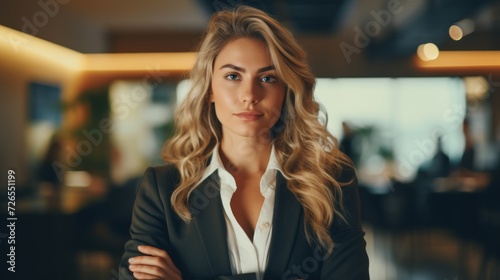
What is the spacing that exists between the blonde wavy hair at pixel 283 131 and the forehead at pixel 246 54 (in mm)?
18

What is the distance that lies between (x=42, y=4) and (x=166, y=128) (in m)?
1.47

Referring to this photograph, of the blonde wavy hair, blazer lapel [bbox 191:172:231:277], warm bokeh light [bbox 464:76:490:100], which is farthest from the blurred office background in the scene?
blazer lapel [bbox 191:172:231:277]

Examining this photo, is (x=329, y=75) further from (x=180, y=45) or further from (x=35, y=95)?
(x=35, y=95)

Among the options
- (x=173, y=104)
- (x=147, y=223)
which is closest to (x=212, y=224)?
(x=147, y=223)

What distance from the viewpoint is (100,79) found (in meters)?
4.79

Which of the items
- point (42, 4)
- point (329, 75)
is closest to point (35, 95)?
point (42, 4)

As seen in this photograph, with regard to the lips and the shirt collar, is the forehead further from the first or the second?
the shirt collar

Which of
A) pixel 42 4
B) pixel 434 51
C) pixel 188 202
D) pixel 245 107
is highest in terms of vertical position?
pixel 42 4

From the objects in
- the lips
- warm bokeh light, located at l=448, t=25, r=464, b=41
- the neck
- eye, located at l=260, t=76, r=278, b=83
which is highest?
warm bokeh light, located at l=448, t=25, r=464, b=41

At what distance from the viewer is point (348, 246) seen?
1681mm

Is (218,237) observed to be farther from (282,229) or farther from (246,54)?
(246,54)

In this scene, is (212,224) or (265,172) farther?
(265,172)

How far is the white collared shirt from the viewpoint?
1.64 meters

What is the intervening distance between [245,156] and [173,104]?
2.88 metres
